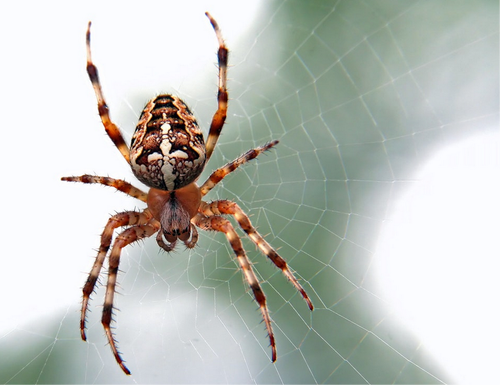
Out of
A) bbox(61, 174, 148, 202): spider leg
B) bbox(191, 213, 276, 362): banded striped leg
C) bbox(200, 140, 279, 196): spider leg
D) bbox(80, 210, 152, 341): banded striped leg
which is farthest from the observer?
bbox(61, 174, 148, 202): spider leg

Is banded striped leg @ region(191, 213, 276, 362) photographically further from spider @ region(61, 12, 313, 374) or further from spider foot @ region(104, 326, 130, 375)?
spider foot @ region(104, 326, 130, 375)

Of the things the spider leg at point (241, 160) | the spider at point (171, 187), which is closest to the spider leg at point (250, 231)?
the spider at point (171, 187)

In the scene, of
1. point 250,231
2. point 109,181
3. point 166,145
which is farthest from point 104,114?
point 250,231

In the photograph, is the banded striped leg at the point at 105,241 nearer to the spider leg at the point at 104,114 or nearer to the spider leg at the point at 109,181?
the spider leg at the point at 109,181

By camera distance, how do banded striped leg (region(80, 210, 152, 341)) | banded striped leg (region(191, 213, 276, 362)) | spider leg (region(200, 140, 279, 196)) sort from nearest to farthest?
banded striped leg (region(191, 213, 276, 362)) → banded striped leg (region(80, 210, 152, 341)) → spider leg (region(200, 140, 279, 196))

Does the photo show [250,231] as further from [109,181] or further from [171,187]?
[109,181]

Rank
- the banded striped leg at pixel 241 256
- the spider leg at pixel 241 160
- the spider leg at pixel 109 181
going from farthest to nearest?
the spider leg at pixel 109 181, the spider leg at pixel 241 160, the banded striped leg at pixel 241 256

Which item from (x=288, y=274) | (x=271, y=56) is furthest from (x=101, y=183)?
(x=271, y=56)

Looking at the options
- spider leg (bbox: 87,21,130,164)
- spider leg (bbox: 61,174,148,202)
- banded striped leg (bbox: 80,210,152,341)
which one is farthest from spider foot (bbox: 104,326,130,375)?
spider leg (bbox: 87,21,130,164)
